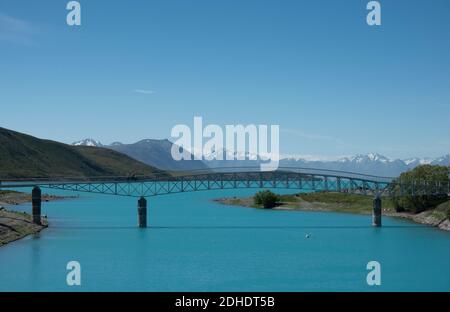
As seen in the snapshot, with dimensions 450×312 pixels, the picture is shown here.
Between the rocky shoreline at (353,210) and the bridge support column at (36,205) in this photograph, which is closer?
the bridge support column at (36,205)

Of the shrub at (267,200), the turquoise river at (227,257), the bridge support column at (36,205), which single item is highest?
the bridge support column at (36,205)

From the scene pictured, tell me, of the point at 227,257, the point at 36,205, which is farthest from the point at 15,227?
the point at 227,257

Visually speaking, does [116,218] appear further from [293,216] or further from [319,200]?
[319,200]

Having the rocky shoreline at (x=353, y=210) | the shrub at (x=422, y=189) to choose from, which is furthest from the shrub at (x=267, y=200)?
the shrub at (x=422, y=189)

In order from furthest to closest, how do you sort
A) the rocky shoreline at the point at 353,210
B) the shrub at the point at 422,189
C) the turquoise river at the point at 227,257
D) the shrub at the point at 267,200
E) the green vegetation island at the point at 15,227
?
the shrub at the point at 267,200
the shrub at the point at 422,189
the rocky shoreline at the point at 353,210
the green vegetation island at the point at 15,227
the turquoise river at the point at 227,257

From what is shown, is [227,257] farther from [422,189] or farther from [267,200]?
[267,200]

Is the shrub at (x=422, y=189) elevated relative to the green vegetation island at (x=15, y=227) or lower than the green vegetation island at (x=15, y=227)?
elevated

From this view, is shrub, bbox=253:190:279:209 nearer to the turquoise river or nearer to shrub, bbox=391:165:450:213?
shrub, bbox=391:165:450:213

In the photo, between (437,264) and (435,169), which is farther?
(435,169)

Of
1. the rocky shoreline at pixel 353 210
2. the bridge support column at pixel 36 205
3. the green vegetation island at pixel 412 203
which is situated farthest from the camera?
the green vegetation island at pixel 412 203

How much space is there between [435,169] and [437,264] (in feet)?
196

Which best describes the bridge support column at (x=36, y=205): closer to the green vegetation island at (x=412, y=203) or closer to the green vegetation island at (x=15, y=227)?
the green vegetation island at (x=15, y=227)

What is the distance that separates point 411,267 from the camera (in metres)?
72.1
